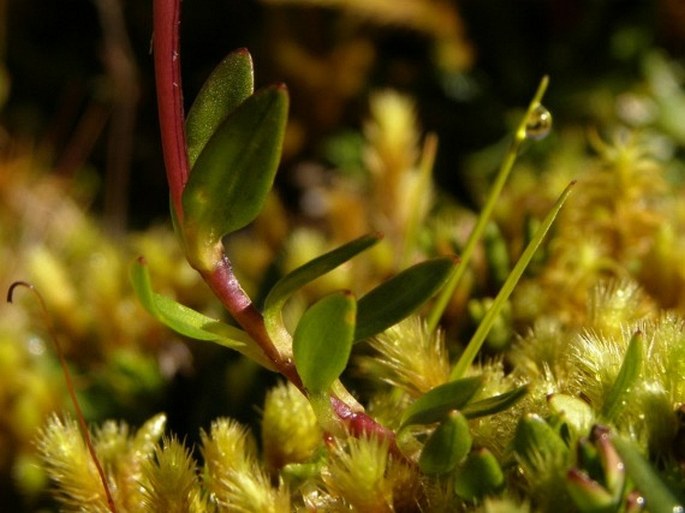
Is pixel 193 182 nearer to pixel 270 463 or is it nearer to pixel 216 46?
pixel 270 463

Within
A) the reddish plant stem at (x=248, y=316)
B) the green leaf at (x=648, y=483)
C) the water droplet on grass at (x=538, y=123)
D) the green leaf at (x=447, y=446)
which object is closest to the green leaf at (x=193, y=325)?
the reddish plant stem at (x=248, y=316)

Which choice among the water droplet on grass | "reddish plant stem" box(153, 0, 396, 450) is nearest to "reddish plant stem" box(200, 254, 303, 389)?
"reddish plant stem" box(153, 0, 396, 450)

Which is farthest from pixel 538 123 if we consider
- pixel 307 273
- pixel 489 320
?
pixel 307 273

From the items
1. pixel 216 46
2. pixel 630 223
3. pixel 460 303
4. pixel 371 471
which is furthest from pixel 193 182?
pixel 216 46

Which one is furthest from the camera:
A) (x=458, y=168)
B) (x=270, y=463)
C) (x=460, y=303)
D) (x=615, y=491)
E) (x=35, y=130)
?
(x=35, y=130)

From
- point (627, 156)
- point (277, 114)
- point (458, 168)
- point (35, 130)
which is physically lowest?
point (458, 168)

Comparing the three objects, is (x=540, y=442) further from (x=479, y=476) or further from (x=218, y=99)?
(x=218, y=99)

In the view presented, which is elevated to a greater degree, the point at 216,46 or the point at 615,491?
the point at 216,46
